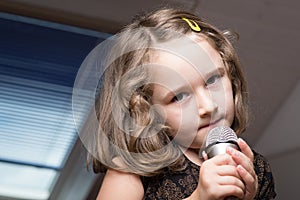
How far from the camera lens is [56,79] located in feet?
7.60

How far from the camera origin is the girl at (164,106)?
2.89ft

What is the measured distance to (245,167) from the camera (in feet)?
2.44

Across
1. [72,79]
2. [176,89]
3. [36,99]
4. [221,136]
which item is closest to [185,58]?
[176,89]

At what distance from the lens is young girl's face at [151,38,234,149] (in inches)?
34.1

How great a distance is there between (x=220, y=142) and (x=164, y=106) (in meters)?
0.17

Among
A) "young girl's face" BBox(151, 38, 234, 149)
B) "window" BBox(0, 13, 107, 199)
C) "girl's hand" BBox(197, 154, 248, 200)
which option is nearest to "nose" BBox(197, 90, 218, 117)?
"young girl's face" BBox(151, 38, 234, 149)

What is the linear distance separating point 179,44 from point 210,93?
11 centimetres

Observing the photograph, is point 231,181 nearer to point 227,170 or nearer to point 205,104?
point 227,170

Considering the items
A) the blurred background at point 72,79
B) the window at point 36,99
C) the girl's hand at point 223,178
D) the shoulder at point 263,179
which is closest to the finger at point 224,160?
the girl's hand at point 223,178

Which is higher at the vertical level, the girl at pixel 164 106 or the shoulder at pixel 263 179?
the girl at pixel 164 106

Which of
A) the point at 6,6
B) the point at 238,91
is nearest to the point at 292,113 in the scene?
the point at 6,6

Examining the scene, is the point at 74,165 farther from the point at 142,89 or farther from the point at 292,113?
the point at 142,89

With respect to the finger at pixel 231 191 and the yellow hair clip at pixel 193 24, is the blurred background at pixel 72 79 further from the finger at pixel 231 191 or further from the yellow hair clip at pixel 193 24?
the finger at pixel 231 191

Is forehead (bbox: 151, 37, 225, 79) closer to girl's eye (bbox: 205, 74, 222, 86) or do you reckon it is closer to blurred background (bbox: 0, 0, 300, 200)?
girl's eye (bbox: 205, 74, 222, 86)
